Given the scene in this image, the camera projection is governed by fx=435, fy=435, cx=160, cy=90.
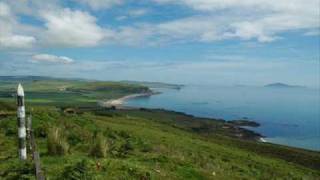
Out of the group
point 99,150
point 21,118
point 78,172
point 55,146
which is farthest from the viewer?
point 55,146

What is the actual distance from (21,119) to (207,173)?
554 cm

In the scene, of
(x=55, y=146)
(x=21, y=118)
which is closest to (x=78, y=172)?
(x=21, y=118)

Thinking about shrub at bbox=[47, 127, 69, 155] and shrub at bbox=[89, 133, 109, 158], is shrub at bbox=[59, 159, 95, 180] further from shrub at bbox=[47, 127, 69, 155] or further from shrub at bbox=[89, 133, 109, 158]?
shrub at bbox=[47, 127, 69, 155]

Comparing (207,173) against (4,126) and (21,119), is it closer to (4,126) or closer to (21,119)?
(21,119)

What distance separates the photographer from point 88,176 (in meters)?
10.2

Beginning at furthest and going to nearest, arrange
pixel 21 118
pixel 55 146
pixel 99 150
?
pixel 55 146
pixel 99 150
pixel 21 118

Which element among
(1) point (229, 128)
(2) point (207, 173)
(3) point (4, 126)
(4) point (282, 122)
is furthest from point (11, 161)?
(4) point (282, 122)

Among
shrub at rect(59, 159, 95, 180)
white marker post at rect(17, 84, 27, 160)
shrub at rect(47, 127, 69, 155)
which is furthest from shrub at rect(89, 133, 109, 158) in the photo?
shrub at rect(59, 159, 95, 180)

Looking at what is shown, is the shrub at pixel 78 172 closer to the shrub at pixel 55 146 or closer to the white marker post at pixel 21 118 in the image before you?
the white marker post at pixel 21 118

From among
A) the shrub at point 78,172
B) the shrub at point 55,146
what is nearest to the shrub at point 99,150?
the shrub at point 55,146

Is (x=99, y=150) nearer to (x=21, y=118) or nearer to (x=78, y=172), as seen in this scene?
(x=21, y=118)

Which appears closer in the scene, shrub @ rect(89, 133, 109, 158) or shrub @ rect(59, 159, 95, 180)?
shrub @ rect(59, 159, 95, 180)

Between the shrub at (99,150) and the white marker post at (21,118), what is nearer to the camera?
the white marker post at (21,118)

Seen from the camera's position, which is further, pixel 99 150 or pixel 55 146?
pixel 55 146
